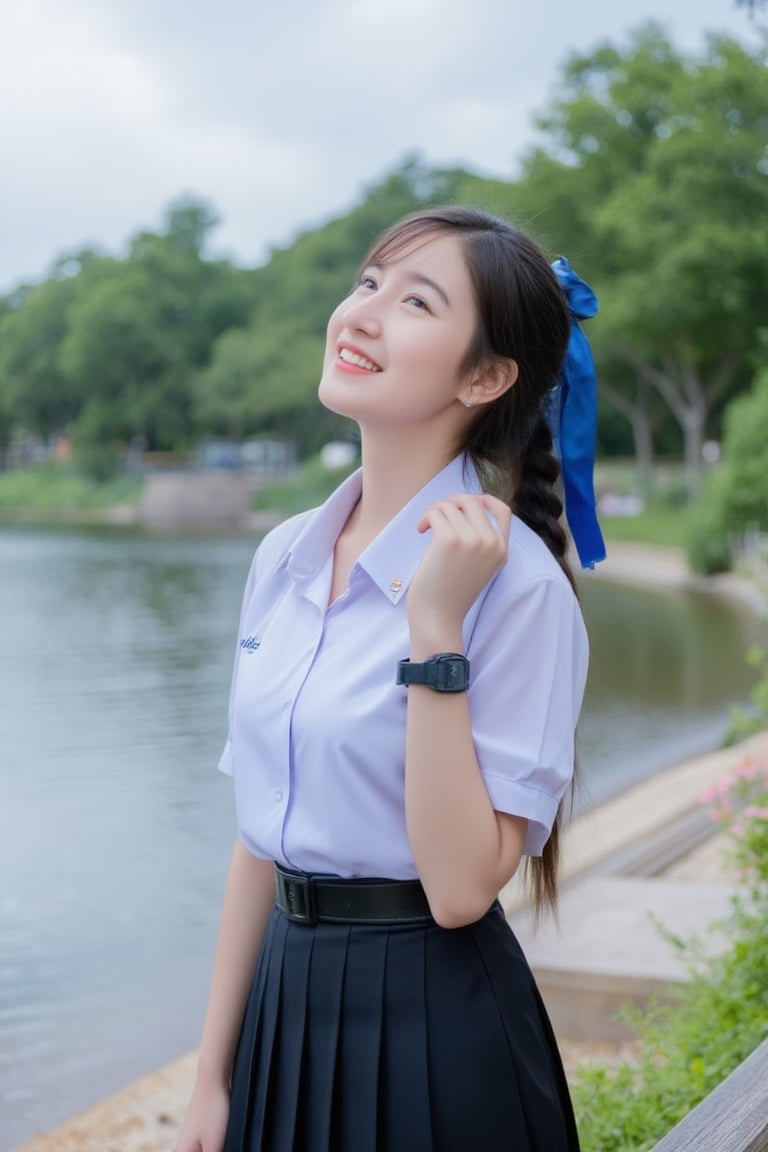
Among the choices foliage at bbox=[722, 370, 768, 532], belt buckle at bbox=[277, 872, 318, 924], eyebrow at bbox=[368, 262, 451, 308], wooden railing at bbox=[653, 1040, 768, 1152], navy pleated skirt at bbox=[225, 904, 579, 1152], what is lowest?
foliage at bbox=[722, 370, 768, 532]

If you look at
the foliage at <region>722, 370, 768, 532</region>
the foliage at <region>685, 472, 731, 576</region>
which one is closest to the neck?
the foliage at <region>722, 370, 768, 532</region>

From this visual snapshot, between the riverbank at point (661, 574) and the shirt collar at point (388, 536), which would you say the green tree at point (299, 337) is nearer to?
the riverbank at point (661, 574)

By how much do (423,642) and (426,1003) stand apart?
0.38 meters

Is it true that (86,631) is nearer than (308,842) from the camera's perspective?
No

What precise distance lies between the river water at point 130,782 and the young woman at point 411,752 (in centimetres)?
40

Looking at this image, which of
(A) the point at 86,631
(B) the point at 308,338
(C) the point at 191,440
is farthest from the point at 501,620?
(C) the point at 191,440

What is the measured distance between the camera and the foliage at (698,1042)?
111 inches

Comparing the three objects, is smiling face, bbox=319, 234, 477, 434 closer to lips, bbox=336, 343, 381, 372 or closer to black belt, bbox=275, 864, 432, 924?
lips, bbox=336, 343, 381, 372

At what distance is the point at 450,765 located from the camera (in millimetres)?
1443

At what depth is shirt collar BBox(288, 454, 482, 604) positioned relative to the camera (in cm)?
160

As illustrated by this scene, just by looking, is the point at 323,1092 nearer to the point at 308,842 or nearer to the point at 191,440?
the point at 308,842

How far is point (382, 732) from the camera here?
1.51 meters

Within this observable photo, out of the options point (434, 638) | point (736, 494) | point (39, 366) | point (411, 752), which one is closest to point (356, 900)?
point (411, 752)

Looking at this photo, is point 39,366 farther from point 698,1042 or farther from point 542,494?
point 542,494
